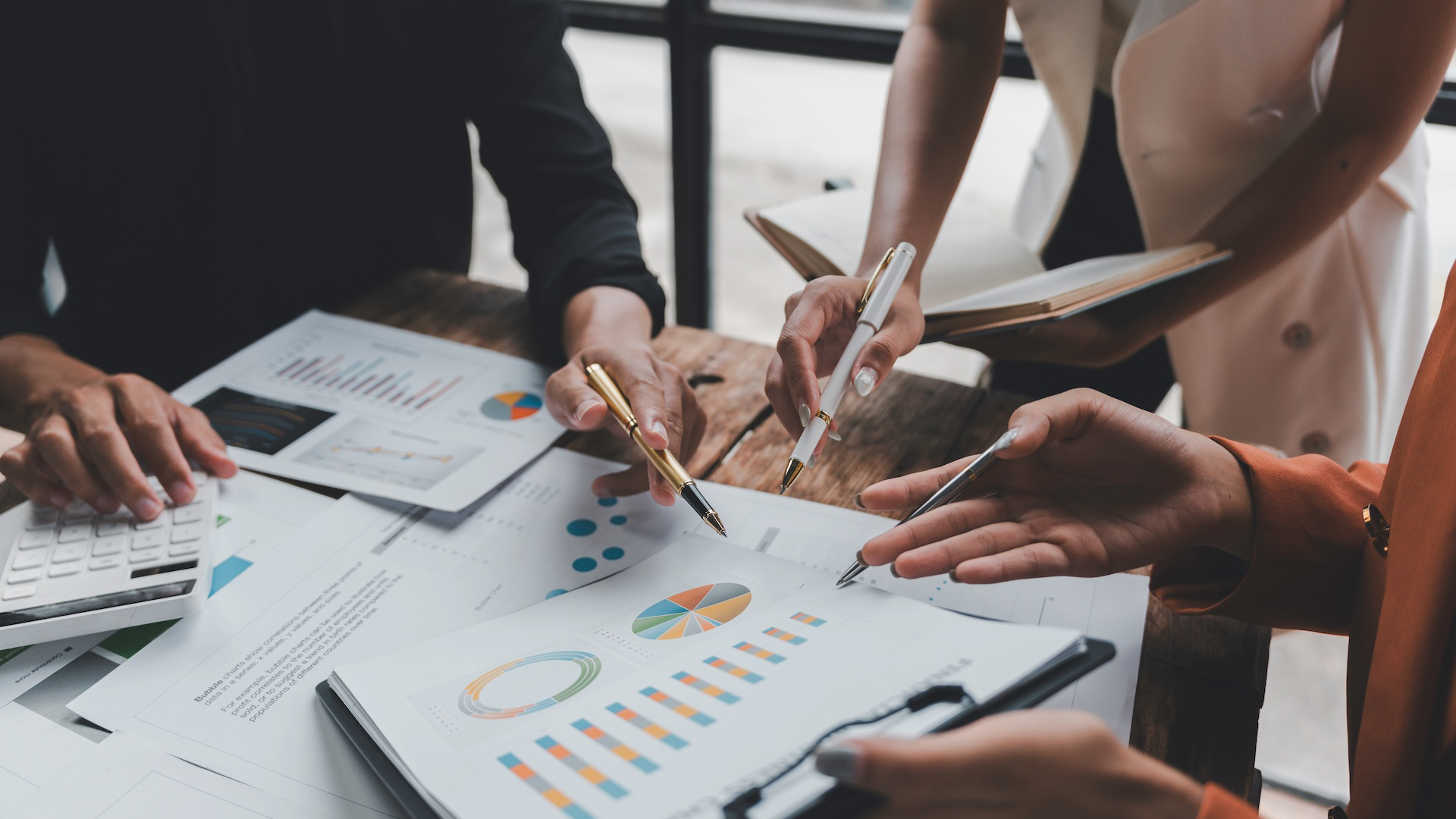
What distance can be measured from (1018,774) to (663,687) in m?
0.22

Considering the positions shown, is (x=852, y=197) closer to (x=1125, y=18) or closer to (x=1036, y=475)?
(x=1125, y=18)

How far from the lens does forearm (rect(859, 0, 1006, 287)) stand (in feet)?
3.65

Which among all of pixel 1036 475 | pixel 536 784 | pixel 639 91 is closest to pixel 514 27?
pixel 1036 475

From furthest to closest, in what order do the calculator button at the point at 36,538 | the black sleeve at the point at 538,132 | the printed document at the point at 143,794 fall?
the black sleeve at the point at 538,132
the calculator button at the point at 36,538
the printed document at the point at 143,794

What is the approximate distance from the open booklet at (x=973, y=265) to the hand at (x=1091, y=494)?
183mm

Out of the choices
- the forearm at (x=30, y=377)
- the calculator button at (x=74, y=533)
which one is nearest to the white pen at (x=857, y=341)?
the calculator button at (x=74, y=533)

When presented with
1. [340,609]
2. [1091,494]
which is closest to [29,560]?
[340,609]

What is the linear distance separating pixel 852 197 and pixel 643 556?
0.65 m

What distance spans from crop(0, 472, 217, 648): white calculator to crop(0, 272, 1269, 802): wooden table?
0.12 metres

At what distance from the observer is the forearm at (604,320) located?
1010 millimetres

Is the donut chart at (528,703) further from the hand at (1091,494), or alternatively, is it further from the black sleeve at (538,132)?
the black sleeve at (538,132)

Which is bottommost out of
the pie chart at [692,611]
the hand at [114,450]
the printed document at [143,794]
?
the printed document at [143,794]

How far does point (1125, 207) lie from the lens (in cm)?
131

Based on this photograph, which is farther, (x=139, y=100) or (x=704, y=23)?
(x=704, y=23)
